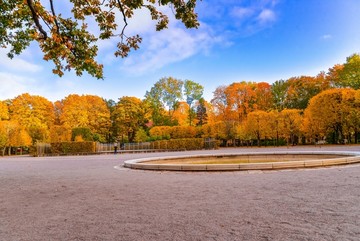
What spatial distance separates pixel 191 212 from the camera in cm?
489

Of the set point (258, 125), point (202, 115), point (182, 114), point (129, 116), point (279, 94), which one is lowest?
point (258, 125)

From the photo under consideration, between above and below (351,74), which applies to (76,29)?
below

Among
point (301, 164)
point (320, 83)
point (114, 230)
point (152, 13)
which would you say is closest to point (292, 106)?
point (320, 83)

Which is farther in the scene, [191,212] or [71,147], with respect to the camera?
[71,147]

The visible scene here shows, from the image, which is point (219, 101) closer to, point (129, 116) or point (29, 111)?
point (129, 116)

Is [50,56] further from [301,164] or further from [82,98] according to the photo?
[82,98]

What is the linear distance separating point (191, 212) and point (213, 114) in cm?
5501

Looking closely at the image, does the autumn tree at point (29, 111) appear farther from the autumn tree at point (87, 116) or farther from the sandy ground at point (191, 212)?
the sandy ground at point (191, 212)

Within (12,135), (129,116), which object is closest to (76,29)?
(12,135)

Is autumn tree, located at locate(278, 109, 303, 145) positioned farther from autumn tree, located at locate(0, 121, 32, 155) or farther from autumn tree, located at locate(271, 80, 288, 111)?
autumn tree, located at locate(0, 121, 32, 155)

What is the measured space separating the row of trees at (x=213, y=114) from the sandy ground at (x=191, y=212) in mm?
37287

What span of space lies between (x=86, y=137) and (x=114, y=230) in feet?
137

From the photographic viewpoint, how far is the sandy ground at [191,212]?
3.79 meters

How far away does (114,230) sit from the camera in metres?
4.04
